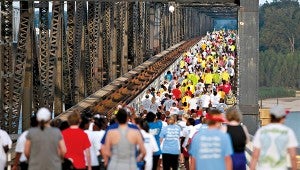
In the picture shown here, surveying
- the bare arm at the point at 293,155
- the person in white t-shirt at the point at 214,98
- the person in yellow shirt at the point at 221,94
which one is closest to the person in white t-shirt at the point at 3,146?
the bare arm at the point at 293,155

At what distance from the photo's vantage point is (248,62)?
21500mm

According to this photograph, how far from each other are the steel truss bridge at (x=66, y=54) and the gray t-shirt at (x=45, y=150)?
33.7 feet

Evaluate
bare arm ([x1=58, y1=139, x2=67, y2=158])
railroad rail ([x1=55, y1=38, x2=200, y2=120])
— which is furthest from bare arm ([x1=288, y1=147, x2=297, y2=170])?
railroad rail ([x1=55, y1=38, x2=200, y2=120])

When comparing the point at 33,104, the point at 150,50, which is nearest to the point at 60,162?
the point at 33,104

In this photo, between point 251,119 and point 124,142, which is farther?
point 251,119

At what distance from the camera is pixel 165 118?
59.1ft

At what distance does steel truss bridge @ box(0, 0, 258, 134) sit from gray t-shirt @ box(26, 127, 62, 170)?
10.3 m

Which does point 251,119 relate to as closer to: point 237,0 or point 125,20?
point 237,0

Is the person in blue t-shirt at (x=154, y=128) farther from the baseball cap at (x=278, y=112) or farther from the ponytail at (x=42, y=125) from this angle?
the baseball cap at (x=278, y=112)

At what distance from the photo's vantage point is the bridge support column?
21125 millimetres

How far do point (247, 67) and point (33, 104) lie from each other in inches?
223

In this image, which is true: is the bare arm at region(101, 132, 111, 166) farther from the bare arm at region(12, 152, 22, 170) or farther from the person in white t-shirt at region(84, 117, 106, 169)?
the person in white t-shirt at region(84, 117, 106, 169)

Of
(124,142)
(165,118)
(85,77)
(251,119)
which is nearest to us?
(124,142)

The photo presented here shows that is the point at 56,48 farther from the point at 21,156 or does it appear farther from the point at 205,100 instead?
the point at 21,156
